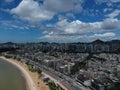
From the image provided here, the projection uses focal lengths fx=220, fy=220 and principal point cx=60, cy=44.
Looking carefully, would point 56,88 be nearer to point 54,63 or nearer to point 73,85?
point 73,85

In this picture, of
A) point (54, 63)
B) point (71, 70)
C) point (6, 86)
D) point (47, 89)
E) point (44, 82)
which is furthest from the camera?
point (54, 63)

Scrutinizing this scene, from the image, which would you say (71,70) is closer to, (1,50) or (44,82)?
(44,82)

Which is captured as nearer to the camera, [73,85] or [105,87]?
[105,87]

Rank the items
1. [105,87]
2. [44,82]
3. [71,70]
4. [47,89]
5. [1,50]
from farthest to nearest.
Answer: [1,50], [71,70], [44,82], [47,89], [105,87]

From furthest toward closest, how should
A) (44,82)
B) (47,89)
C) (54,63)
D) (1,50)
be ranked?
(1,50) < (54,63) < (44,82) < (47,89)

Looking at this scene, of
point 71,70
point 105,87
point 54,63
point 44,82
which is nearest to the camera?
point 105,87

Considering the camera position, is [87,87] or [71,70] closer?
[87,87]

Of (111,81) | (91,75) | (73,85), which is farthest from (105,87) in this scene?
(91,75)

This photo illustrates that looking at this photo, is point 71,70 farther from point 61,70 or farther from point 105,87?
point 105,87

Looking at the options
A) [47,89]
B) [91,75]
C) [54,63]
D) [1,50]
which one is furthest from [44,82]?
[1,50]
